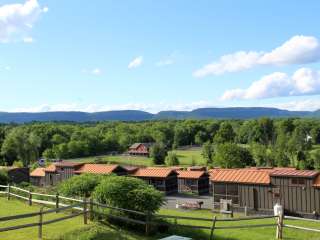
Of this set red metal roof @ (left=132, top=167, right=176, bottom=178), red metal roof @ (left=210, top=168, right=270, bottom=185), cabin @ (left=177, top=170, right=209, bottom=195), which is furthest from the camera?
cabin @ (left=177, top=170, right=209, bottom=195)

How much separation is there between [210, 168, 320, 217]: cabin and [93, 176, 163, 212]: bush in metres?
19.2

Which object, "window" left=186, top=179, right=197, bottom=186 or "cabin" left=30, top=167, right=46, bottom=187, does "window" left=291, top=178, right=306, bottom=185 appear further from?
"cabin" left=30, top=167, right=46, bottom=187

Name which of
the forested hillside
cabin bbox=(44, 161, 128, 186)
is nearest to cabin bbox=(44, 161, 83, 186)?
cabin bbox=(44, 161, 128, 186)

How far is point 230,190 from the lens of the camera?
37156 mm

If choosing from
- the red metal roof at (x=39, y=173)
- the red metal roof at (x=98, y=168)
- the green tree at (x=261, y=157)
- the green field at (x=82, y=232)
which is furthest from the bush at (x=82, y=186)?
the green tree at (x=261, y=157)

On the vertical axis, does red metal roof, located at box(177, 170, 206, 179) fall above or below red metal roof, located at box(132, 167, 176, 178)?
below

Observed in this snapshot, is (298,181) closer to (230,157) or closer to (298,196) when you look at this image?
(298,196)

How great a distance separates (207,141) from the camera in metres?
122

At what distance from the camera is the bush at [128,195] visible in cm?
1683

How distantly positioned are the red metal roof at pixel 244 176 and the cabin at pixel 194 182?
13.4 m

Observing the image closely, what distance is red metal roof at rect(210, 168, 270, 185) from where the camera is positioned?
116ft

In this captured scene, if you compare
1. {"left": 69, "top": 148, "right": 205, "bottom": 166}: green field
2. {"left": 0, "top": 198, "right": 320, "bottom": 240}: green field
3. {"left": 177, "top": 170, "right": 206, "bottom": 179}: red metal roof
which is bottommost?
{"left": 69, "top": 148, "right": 205, "bottom": 166}: green field

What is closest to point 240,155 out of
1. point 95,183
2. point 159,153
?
point 159,153

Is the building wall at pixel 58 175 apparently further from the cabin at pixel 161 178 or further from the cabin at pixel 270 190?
the cabin at pixel 270 190
